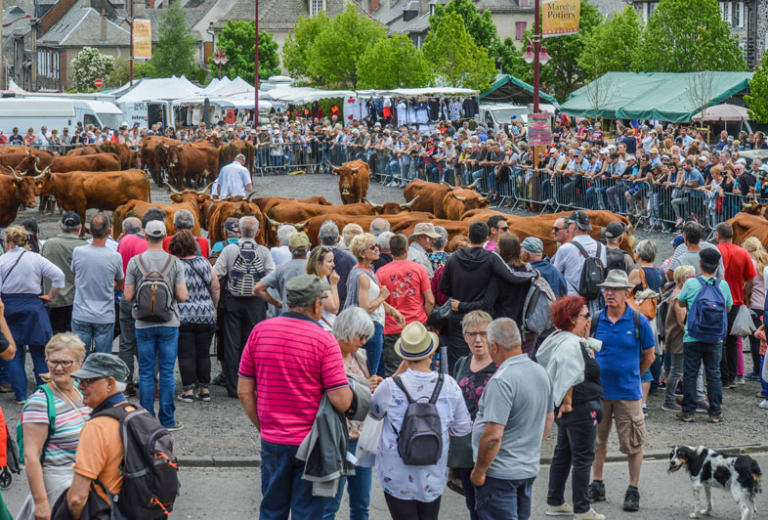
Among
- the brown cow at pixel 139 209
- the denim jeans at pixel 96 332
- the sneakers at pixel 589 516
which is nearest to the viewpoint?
the sneakers at pixel 589 516

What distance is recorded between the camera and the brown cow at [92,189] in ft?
82.7

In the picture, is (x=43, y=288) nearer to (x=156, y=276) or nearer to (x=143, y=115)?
(x=156, y=276)

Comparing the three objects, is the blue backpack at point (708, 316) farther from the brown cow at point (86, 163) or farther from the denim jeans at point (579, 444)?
the brown cow at point (86, 163)

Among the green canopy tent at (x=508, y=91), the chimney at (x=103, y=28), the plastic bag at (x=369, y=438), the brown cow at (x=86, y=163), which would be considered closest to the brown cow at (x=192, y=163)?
the brown cow at (x=86, y=163)

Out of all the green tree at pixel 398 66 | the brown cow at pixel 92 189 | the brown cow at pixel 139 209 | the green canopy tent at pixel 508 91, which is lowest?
the brown cow at pixel 139 209

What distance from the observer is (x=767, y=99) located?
41125 mm

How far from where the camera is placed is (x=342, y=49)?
6594 cm

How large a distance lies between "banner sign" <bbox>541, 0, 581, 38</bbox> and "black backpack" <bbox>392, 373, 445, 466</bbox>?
19.6m

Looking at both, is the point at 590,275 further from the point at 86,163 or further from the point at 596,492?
the point at 86,163

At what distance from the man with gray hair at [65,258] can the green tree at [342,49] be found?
5465cm

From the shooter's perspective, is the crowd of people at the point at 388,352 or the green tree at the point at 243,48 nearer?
the crowd of people at the point at 388,352

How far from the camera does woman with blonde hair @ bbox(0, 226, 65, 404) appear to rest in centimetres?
1089

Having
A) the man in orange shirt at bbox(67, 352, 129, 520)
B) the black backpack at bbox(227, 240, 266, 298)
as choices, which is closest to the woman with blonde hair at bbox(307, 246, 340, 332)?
the black backpack at bbox(227, 240, 266, 298)

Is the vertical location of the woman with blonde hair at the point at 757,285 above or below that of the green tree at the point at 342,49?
below
